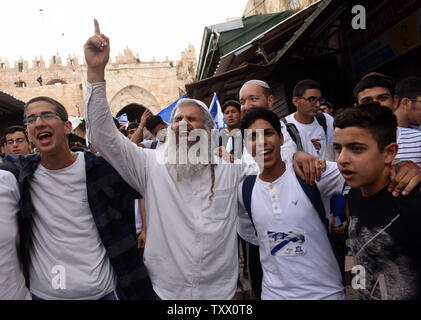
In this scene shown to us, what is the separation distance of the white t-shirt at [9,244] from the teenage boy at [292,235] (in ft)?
5.12

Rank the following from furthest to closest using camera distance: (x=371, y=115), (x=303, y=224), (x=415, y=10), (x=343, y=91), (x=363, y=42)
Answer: (x=343, y=91)
(x=363, y=42)
(x=415, y=10)
(x=303, y=224)
(x=371, y=115)

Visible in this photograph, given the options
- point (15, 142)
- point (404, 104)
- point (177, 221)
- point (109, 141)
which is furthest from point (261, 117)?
point (15, 142)

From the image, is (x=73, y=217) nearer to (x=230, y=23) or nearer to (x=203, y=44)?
(x=230, y=23)

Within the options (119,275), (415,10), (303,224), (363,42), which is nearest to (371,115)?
(303,224)

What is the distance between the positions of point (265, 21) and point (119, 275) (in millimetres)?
8034

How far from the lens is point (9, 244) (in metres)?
1.76

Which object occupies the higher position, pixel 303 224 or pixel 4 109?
pixel 4 109

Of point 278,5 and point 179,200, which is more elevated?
point 278,5

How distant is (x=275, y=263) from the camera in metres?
1.76

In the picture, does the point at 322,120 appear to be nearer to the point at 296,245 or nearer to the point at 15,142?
the point at 296,245

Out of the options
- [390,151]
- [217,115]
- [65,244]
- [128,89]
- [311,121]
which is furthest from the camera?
[128,89]

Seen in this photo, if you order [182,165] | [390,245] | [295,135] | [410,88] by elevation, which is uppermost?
[410,88]

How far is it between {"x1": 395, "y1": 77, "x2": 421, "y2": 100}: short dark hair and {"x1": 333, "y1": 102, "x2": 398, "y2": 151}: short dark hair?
100 cm

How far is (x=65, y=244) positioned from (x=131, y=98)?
934 inches
